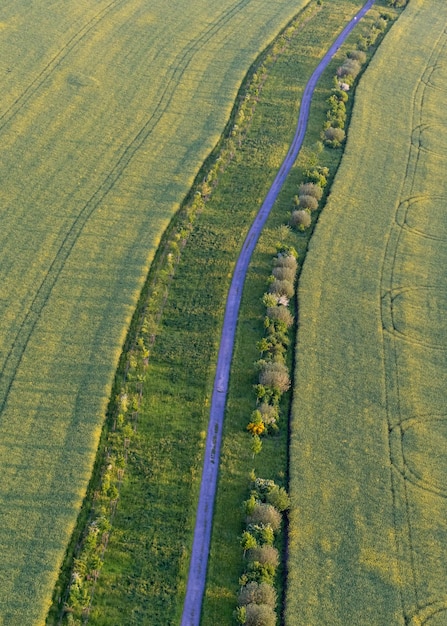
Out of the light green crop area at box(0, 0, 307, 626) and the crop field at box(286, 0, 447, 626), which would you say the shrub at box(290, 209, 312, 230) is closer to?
the crop field at box(286, 0, 447, 626)

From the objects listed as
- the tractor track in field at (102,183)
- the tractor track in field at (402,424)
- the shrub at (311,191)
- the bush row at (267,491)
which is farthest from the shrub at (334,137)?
the bush row at (267,491)

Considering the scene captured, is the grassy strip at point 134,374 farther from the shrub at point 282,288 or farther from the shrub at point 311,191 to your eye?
the shrub at point 311,191

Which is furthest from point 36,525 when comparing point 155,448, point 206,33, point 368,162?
point 206,33

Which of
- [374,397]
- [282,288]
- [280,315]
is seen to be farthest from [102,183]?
[374,397]

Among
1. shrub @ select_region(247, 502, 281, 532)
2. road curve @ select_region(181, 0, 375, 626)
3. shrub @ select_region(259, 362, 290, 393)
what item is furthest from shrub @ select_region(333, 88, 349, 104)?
shrub @ select_region(247, 502, 281, 532)

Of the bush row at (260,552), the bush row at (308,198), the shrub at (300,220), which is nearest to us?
the bush row at (260,552)

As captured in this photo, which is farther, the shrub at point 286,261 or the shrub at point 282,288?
the shrub at point 286,261
